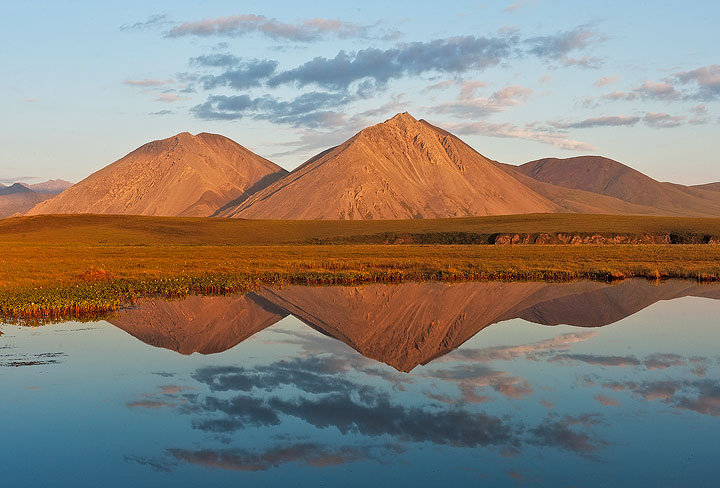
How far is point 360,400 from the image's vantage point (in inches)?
699

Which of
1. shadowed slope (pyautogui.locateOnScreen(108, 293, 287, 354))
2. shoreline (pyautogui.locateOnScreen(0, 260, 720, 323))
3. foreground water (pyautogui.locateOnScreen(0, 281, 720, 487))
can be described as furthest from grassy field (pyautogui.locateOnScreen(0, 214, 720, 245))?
foreground water (pyautogui.locateOnScreen(0, 281, 720, 487))

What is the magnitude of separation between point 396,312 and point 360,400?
16.4 m

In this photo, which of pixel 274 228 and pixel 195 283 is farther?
pixel 274 228

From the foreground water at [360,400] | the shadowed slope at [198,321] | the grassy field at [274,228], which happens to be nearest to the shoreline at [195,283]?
the shadowed slope at [198,321]

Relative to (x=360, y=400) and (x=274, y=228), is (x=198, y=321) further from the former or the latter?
(x=274, y=228)

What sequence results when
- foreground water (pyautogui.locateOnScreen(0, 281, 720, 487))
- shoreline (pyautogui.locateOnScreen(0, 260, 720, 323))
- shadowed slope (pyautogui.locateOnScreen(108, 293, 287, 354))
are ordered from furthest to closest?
shoreline (pyautogui.locateOnScreen(0, 260, 720, 323))
shadowed slope (pyautogui.locateOnScreen(108, 293, 287, 354))
foreground water (pyautogui.locateOnScreen(0, 281, 720, 487))

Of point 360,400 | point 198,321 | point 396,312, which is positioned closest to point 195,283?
point 198,321

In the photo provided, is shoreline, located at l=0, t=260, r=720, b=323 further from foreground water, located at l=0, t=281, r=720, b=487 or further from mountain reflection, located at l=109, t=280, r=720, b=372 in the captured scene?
foreground water, located at l=0, t=281, r=720, b=487

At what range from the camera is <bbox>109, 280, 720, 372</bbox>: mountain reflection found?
88.1 ft

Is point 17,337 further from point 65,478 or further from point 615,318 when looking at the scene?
point 615,318

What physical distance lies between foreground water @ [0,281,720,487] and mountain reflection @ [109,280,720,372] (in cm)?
24

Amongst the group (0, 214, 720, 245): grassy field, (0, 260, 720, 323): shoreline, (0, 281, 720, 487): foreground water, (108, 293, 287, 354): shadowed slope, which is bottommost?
(0, 281, 720, 487): foreground water

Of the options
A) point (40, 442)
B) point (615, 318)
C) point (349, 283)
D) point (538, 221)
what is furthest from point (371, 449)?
point (538, 221)

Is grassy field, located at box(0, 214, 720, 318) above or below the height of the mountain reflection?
above
